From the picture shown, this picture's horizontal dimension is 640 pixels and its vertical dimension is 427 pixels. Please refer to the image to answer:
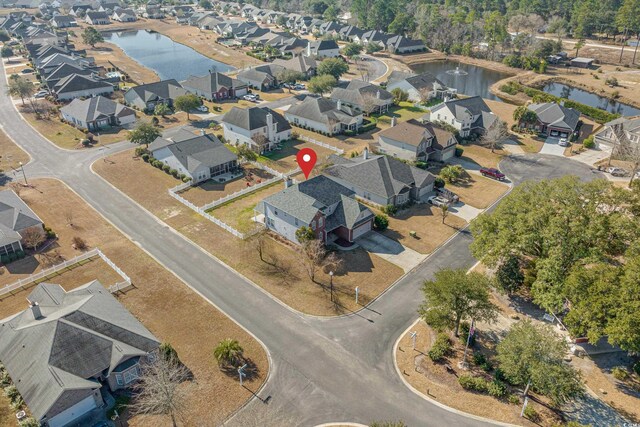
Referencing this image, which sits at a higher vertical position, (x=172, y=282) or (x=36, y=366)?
(x=36, y=366)

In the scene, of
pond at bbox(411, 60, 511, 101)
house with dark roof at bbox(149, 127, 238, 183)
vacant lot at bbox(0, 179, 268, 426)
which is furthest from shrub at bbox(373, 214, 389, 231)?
pond at bbox(411, 60, 511, 101)

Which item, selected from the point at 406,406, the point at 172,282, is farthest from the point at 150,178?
the point at 406,406

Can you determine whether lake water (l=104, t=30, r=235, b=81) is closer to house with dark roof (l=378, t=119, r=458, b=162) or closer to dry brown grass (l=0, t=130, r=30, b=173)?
dry brown grass (l=0, t=130, r=30, b=173)

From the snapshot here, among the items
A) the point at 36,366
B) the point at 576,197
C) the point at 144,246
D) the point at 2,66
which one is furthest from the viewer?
the point at 2,66

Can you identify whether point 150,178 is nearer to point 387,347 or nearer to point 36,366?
point 36,366

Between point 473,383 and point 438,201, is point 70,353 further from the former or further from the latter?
point 438,201

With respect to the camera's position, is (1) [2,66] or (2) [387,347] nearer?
(2) [387,347]
